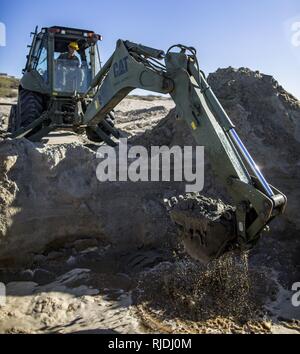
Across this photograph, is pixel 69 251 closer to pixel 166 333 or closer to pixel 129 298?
pixel 129 298

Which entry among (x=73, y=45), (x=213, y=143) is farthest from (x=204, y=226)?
(x=73, y=45)

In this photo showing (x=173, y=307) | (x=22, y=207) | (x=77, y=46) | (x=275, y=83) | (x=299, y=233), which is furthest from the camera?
(x=77, y=46)

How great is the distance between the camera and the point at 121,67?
4512mm

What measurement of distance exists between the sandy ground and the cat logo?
2226 mm

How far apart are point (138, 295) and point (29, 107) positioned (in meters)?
4.56

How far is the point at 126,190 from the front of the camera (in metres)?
5.70

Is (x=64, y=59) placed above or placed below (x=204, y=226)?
above

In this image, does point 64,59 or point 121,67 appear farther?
point 64,59

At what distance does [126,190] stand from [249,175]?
2640 mm

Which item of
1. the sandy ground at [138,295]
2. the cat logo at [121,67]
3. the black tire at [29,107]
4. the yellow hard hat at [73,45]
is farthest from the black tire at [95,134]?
the cat logo at [121,67]

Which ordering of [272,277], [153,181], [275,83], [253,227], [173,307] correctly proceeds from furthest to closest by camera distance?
[275,83] → [153,181] → [272,277] → [173,307] → [253,227]

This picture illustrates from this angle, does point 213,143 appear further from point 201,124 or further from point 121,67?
point 121,67

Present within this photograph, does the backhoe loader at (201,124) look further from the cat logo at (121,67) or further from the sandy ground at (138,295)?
the sandy ground at (138,295)

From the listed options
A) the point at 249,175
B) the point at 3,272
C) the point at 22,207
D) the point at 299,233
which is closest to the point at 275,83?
the point at 299,233
